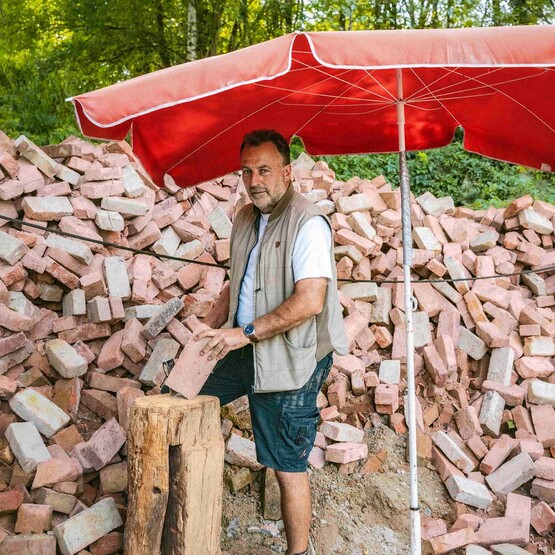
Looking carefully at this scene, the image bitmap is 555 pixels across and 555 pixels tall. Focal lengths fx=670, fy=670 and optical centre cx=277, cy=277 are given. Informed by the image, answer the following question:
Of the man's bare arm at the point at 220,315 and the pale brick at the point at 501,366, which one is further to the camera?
the pale brick at the point at 501,366

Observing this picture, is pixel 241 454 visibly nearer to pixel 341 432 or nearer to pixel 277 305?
pixel 341 432

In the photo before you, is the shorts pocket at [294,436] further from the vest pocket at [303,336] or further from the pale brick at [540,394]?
the pale brick at [540,394]

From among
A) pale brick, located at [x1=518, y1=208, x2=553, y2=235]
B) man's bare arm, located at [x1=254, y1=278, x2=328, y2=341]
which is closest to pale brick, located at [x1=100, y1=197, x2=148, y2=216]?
man's bare arm, located at [x1=254, y1=278, x2=328, y2=341]

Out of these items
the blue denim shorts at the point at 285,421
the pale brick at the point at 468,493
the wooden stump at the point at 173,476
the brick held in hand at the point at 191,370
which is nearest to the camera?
the wooden stump at the point at 173,476

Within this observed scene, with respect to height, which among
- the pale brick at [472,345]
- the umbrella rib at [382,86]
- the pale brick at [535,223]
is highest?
the umbrella rib at [382,86]

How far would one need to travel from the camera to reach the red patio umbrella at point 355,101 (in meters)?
2.40

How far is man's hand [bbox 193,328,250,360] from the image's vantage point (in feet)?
10.0

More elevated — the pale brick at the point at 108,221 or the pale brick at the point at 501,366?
the pale brick at the point at 108,221

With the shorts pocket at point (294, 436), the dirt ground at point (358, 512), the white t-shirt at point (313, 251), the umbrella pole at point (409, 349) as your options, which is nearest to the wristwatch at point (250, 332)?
the white t-shirt at point (313, 251)

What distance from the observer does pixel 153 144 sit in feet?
12.2

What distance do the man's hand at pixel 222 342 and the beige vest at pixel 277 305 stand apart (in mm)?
92

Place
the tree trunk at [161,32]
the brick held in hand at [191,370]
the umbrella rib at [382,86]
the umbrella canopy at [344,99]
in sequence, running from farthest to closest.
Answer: the tree trunk at [161,32]
the umbrella rib at [382,86]
the brick held in hand at [191,370]
the umbrella canopy at [344,99]

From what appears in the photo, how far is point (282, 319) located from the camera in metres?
3.05

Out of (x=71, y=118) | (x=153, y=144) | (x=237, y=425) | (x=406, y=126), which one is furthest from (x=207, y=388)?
(x=71, y=118)
